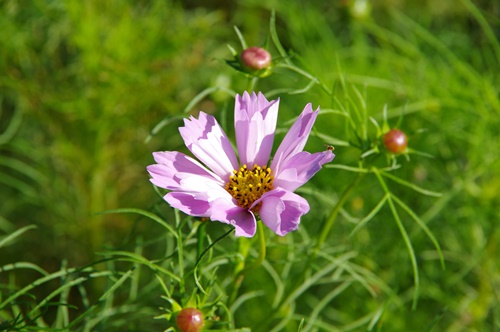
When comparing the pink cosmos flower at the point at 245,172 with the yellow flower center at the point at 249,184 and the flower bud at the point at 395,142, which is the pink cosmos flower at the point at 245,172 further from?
the flower bud at the point at 395,142

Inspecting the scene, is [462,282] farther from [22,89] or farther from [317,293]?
[22,89]

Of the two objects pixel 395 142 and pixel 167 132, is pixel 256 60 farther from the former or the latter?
pixel 167 132

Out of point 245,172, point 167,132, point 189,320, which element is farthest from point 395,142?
point 167,132

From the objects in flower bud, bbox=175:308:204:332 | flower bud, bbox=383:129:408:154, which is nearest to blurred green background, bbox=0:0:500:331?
flower bud, bbox=383:129:408:154

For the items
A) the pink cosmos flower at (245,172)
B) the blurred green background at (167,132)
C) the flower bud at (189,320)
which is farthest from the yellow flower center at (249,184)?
the blurred green background at (167,132)

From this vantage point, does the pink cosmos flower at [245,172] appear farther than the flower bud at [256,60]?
No

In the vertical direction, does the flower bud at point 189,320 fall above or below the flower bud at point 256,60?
below
